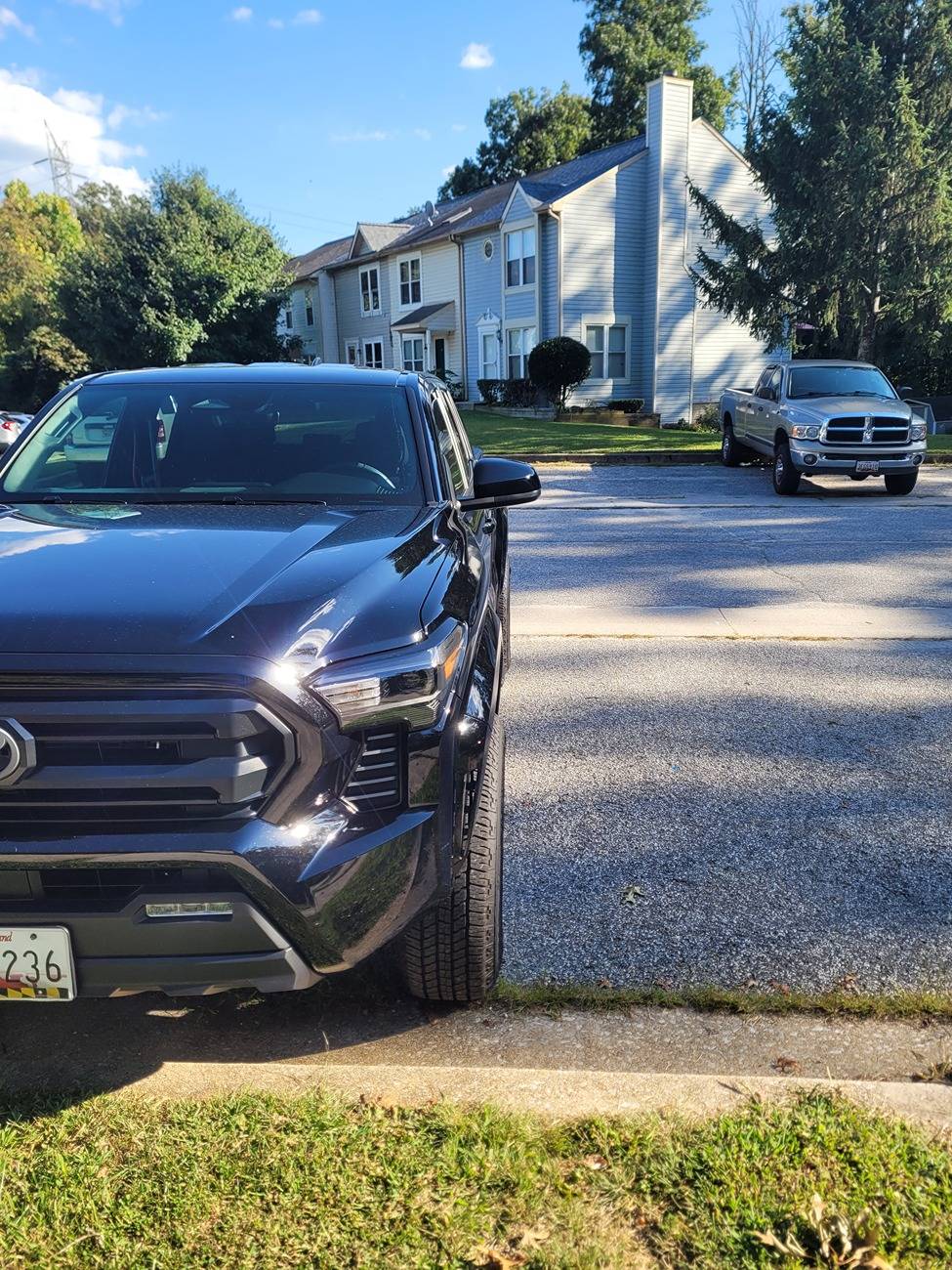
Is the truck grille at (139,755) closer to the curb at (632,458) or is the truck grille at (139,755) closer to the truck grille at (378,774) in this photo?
the truck grille at (378,774)

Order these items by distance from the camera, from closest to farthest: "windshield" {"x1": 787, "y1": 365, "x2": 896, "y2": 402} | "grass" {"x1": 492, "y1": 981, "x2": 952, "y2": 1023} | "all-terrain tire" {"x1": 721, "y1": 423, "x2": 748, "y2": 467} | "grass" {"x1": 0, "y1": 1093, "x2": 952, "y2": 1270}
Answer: "grass" {"x1": 0, "y1": 1093, "x2": 952, "y2": 1270}
"grass" {"x1": 492, "y1": 981, "x2": 952, "y2": 1023}
"windshield" {"x1": 787, "y1": 365, "x2": 896, "y2": 402}
"all-terrain tire" {"x1": 721, "y1": 423, "x2": 748, "y2": 467}

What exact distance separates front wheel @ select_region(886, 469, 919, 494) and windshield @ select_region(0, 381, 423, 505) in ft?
41.4

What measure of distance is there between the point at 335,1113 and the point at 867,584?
7651mm

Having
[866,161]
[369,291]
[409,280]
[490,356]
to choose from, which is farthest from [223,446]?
[369,291]

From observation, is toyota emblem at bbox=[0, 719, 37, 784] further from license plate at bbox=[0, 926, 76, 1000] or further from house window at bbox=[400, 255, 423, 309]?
house window at bbox=[400, 255, 423, 309]

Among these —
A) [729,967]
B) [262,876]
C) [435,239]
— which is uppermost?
[435,239]

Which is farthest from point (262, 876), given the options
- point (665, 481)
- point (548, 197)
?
point (548, 197)

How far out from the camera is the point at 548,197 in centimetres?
2989

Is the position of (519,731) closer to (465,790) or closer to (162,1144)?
(465,790)

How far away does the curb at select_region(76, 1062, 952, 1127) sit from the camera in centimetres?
242

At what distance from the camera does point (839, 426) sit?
14.1 meters

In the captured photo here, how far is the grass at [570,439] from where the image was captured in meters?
20.9

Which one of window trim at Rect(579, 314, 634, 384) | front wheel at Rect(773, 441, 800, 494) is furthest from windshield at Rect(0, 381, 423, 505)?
window trim at Rect(579, 314, 634, 384)

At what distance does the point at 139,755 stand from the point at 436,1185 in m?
1.18
